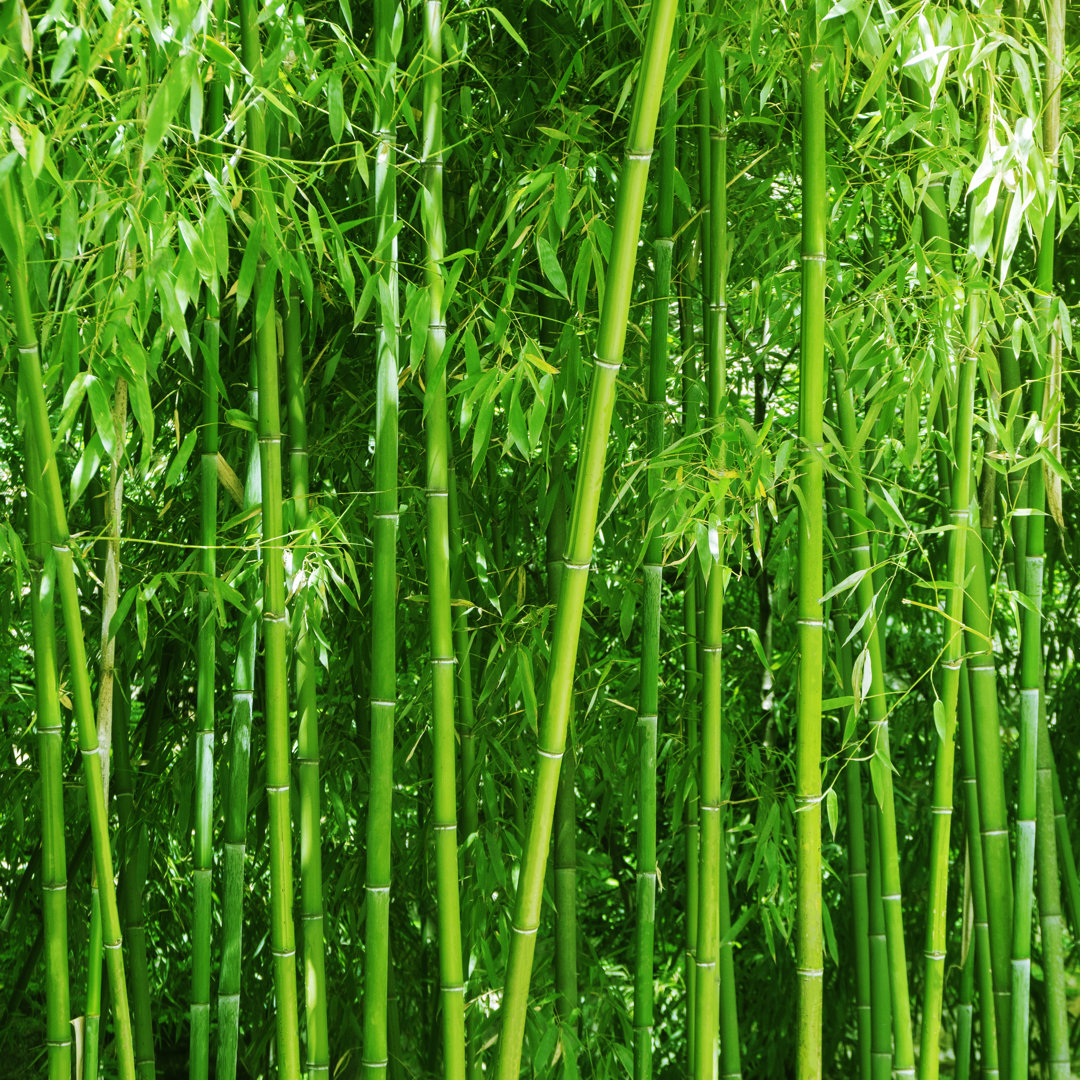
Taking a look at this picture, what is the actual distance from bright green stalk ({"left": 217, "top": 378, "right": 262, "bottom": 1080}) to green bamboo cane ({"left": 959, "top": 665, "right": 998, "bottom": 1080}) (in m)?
1.32

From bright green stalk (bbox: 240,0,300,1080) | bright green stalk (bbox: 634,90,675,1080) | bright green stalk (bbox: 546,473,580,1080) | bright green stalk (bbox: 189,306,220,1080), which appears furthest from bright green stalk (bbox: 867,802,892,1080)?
bright green stalk (bbox: 189,306,220,1080)

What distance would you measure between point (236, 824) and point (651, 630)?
2.71 ft

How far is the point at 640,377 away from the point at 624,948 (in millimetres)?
1912

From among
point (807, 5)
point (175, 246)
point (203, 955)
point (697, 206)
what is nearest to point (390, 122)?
point (175, 246)

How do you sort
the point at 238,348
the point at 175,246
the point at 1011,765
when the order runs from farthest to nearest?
1. the point at 1011,765
2. the point at 238,348
3. the point at 175,246

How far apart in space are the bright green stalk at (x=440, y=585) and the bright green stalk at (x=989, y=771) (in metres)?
0.87

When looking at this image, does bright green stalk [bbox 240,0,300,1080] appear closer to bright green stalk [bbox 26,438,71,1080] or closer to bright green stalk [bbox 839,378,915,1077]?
bright green stalk [bbox 26,438,71,1080]

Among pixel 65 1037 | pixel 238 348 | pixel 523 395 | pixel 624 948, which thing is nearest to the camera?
pixel 65 1037

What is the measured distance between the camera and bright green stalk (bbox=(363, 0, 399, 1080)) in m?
1.63

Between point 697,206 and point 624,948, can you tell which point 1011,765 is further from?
point 697,206

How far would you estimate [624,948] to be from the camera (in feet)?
10.7

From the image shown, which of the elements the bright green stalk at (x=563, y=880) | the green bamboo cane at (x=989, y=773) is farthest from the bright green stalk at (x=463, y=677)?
the green bamboo cane at (x=989, y=773)

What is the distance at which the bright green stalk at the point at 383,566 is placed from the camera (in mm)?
1629

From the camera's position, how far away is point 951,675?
170 centimetres
